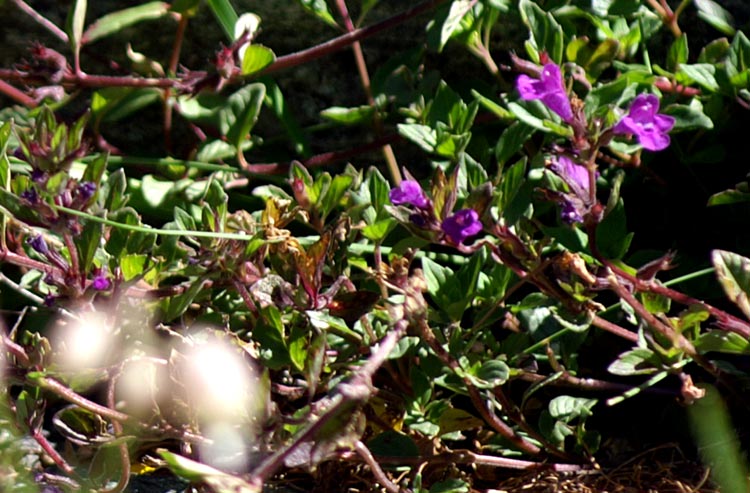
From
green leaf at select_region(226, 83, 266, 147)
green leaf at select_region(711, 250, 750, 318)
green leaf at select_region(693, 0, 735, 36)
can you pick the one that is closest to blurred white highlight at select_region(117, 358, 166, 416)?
green leaf at select_region(226, 83, 266, 147)

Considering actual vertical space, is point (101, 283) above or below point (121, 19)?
below

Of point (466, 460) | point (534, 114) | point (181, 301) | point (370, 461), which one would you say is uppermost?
point (534, 114)

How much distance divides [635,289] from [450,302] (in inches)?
9.7

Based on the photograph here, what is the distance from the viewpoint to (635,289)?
133cm

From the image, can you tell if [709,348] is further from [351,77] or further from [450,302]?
[351,77]

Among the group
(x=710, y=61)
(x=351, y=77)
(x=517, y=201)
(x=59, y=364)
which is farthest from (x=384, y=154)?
(x=59, y=364)

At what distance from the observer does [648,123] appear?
128cm

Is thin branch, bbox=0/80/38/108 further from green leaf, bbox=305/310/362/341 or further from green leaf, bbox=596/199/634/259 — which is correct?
green leaf, bbox=596/199/634/259

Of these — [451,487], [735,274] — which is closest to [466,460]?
[451,487]

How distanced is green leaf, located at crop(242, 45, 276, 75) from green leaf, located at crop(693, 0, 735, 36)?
718mm

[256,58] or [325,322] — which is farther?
[256,58]

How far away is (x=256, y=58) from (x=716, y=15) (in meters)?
0.78

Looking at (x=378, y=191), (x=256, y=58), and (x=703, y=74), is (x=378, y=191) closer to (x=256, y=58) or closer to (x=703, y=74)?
(x=256, y=58)

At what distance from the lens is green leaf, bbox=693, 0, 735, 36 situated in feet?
5.62
